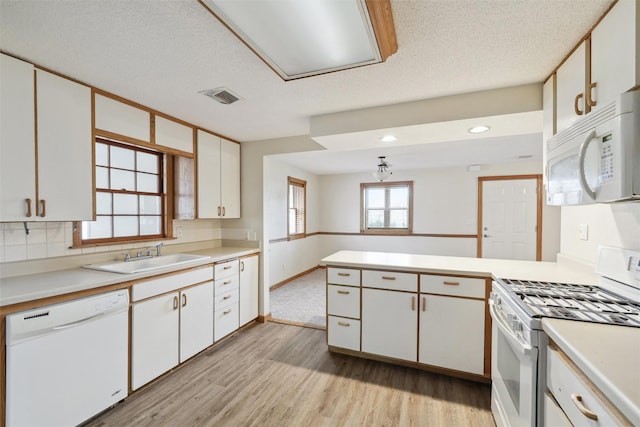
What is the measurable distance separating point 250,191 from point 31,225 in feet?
6.52

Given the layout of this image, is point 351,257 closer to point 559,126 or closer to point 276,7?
point 559,126

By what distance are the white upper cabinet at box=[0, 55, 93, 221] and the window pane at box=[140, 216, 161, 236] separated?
2.65 feet

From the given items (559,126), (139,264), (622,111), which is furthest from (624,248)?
(139,264)

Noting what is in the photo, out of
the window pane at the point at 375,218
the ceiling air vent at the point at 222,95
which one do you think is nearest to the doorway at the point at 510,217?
the window pane at the point at 375,218

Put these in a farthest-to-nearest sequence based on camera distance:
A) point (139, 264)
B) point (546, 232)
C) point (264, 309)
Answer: point (546, 232) < point (264, 309) < point (139, 264)

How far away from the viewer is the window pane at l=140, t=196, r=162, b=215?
2796 millimetres

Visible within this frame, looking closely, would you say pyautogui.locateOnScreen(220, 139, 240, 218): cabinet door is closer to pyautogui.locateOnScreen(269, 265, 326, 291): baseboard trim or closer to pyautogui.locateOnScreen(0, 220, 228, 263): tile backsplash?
pyautogui.locateOnScreen(0, 220, 228, 263): tile backsplash

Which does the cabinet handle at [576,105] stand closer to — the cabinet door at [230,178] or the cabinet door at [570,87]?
the cabinet door at [570,87]

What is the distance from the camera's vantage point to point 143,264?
2520 mm

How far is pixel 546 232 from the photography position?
16.5 ft

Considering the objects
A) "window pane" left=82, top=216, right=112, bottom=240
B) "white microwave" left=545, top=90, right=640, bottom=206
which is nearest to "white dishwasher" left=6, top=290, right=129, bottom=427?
"window pane" left=82, top=216, right=112, bottom=240

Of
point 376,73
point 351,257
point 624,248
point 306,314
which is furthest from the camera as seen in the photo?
point 306,314

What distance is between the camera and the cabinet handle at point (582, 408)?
79 centimetres

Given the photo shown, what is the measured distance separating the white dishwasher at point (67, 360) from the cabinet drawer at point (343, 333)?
1.65 metres
